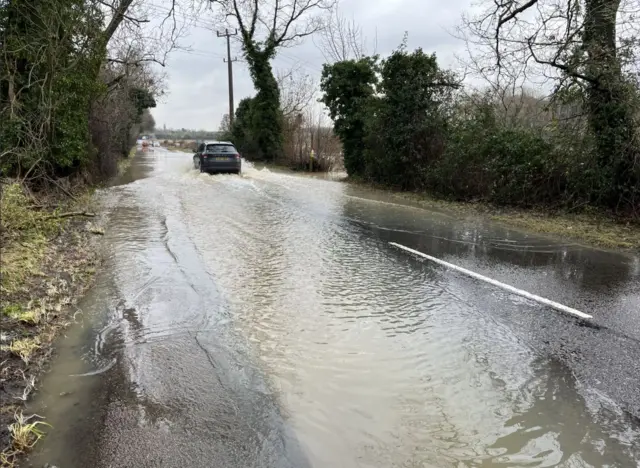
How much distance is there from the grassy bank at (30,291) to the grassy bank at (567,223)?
Answer: 870cm

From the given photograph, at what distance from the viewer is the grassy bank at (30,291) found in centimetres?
Result: 347

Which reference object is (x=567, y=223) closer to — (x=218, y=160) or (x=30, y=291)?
(x=30, y=291)

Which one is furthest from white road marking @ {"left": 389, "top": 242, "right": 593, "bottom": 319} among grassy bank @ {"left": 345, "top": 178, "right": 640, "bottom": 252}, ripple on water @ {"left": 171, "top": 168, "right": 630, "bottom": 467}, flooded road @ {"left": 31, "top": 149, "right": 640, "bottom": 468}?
grassy bank @ {"left": 345, "top": 178, "right": 640, "bottom": 252}

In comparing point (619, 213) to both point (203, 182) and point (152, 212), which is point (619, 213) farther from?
point (203, 182)

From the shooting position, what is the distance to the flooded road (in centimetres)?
330

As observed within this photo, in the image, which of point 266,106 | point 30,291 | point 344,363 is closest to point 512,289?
point 344,363

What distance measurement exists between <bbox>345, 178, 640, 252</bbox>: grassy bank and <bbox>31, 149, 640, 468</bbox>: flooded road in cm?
117

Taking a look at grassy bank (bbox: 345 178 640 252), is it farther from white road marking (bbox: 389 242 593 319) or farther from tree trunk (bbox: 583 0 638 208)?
white road marking (bbox: 389 242 593 319)

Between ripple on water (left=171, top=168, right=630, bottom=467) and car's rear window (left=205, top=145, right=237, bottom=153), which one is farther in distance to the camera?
car's rear window (left=205, top=145, right=237, bottom=153)

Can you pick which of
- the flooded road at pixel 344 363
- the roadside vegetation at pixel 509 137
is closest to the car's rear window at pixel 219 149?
the roadside vegetation at pixel 509 137

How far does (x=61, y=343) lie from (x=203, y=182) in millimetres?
15454

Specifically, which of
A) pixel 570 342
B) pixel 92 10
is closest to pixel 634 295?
pixel 570 342

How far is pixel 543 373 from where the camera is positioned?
4.27 metres

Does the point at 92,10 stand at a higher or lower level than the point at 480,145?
higher
